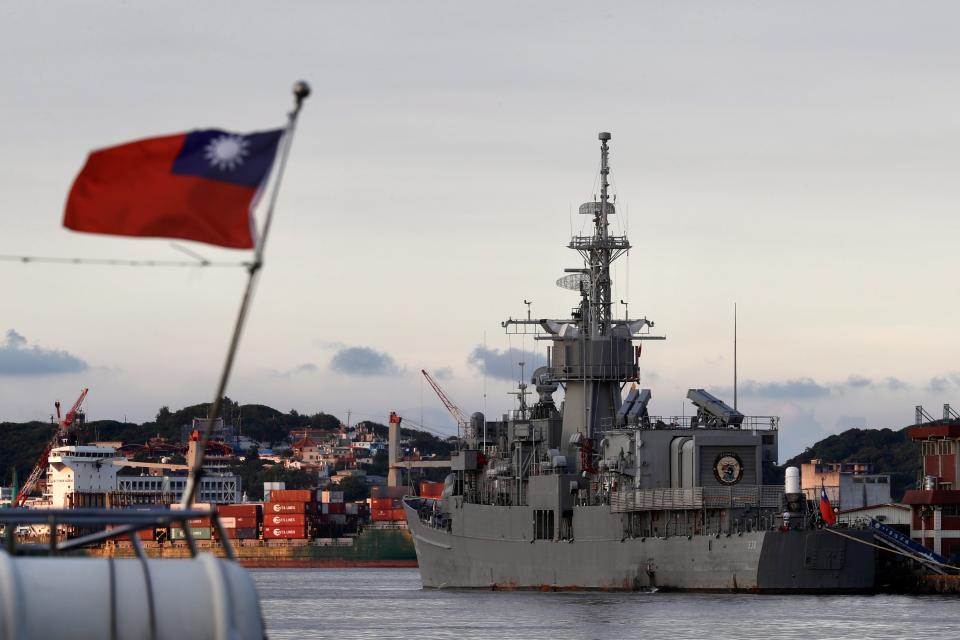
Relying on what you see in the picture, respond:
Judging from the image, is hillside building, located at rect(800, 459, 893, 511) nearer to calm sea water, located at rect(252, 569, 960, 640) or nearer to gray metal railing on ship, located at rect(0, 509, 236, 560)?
calm sea water, located at rect(252, 569, 960, 640)

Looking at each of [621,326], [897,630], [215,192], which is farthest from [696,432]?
[215,192]

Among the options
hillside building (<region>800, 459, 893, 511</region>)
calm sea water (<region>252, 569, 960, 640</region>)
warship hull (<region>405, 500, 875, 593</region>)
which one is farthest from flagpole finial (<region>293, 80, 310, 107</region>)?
hillside building (<region>800, 459, 893, 511</region>)

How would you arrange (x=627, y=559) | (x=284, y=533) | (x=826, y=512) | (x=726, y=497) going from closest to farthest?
(x=826, y=512), (x=726, y=497), (x=627, y=559), (x=284, y=533)

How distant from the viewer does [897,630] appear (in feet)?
164

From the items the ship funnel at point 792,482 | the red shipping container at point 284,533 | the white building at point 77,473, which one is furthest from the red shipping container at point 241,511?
the ship funnel at point 792,482

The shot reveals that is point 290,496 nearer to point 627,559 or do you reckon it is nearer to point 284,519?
point 284,519

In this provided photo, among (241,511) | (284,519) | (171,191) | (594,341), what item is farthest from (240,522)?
(171,191)

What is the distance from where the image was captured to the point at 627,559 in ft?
234

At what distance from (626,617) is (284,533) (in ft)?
447

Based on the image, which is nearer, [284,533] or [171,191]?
[171,191]

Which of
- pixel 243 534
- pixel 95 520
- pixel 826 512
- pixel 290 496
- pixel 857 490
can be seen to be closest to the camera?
pixel 95 520

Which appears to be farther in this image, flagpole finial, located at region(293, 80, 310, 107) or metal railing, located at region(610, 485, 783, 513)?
metal railing, located at region(610, 485, 783, 513)

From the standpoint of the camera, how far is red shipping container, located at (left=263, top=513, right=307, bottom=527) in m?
190

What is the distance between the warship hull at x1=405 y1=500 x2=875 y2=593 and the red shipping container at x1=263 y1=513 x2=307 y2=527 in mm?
103094
